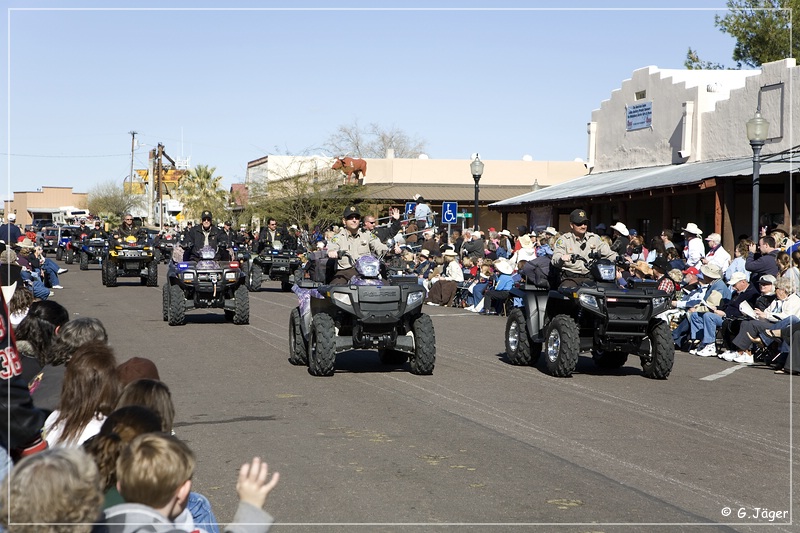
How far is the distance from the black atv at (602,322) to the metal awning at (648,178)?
11400mm

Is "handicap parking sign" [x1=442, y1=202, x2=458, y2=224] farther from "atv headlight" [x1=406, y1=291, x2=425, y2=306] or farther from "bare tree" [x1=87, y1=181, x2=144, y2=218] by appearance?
"bare tree" [x1=87, y1=181, x2=144, y2=218]

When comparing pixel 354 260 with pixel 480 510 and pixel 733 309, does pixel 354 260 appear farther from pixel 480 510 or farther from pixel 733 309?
pixel 480 510

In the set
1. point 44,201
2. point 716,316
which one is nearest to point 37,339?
point 716,316

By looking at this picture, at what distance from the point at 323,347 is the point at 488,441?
4.34 metres

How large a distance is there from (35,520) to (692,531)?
4.53 metres

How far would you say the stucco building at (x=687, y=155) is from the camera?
27.2 metres

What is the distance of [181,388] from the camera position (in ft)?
41.1

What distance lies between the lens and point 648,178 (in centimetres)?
3222

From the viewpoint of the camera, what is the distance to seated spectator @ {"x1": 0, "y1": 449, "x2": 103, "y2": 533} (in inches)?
132

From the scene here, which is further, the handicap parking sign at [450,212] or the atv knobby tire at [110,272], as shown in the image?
the handicap parking sign at [450,212]

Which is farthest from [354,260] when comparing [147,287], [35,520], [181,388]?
[147,287]

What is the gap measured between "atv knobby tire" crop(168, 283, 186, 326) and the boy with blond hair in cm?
1679

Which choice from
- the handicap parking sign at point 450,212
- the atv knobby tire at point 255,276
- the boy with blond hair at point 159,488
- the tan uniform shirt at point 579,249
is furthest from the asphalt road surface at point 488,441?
the handicap parking sign at point 450,212

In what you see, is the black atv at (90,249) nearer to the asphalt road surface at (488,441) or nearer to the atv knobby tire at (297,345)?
the asphalt road surface at (488,441)
